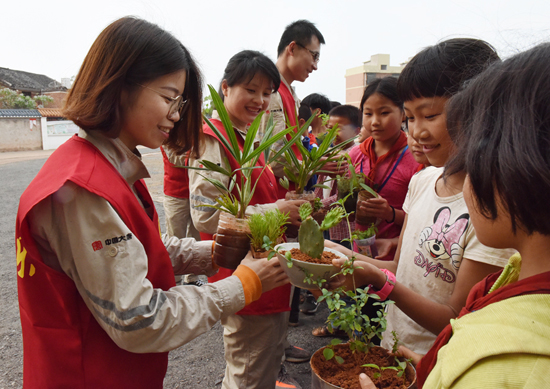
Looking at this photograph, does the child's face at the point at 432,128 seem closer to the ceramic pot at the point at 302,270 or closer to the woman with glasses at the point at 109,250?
the ceramic pot at the point at 302,270

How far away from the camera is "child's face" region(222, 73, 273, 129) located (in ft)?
6.95

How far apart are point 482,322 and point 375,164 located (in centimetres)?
177

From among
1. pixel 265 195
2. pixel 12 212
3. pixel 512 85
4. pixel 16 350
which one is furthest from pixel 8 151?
pixel 512 85

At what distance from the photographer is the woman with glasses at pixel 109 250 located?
985 millimetres

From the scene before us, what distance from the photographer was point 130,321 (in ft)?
3.24

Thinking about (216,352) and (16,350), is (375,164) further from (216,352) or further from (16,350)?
(16,350)

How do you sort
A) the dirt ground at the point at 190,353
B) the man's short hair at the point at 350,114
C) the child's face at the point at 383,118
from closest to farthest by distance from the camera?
the child's face at the point at 383,118
the dirt ground at the point at 190,353
the man's short hair at the point at 350,114

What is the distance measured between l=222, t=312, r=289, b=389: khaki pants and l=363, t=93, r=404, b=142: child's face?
1.30 meters

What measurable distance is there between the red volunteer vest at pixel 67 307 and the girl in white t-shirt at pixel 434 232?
2.36ft

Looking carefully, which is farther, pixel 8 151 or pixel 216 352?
pixel 8 151

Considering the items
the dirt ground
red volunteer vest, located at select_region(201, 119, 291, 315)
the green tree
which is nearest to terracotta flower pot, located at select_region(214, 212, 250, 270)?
red volunteer vest, located at select_region(201, 119, 291, 315)

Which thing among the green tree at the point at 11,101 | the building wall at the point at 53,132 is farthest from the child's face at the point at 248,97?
the green tree at the point at 11,101

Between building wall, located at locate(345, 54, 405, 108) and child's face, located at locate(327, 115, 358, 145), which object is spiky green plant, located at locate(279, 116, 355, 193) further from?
building wall, located at locate(345, 54, 405, 108)

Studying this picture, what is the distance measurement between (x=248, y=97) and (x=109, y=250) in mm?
1375
